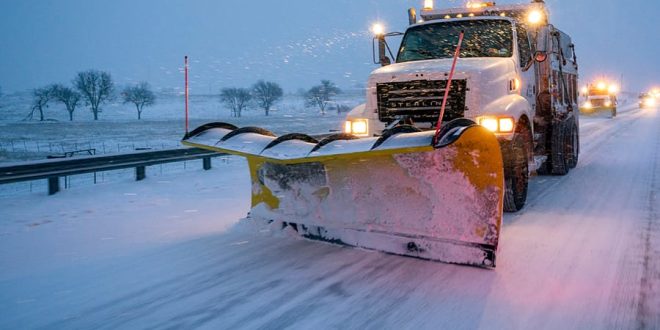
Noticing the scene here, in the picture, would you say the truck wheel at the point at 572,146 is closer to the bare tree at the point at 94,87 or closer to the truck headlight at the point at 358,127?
the truck headlight at the point at 358,127

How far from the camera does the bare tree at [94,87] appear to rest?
291 ft

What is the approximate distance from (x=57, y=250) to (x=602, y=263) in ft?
17.5

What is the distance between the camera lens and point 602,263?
186 inches

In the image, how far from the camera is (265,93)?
10344cm

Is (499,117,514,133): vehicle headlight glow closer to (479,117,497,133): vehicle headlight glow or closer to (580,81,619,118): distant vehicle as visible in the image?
(479,117,497,133): vehicle headlight glow

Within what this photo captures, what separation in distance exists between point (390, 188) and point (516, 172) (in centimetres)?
254

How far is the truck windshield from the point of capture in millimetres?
7430

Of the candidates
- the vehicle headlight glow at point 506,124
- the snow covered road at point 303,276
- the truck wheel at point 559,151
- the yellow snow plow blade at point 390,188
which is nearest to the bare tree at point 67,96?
the snow covered road at point 303,276

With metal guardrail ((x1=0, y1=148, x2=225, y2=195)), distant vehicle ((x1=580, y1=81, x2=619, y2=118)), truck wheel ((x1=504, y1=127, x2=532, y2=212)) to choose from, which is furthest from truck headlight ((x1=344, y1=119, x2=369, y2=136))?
distant vehicle ((x1=580, y1=81, x2=619, y2=118))

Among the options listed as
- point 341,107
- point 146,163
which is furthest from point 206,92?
point 146,163

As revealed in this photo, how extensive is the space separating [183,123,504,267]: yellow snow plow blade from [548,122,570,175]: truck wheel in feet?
17.4

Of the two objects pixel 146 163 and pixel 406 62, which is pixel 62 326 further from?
pixel 146 163

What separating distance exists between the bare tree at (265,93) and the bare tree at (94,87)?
2686cm

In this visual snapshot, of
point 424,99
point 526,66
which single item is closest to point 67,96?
point 526,66
